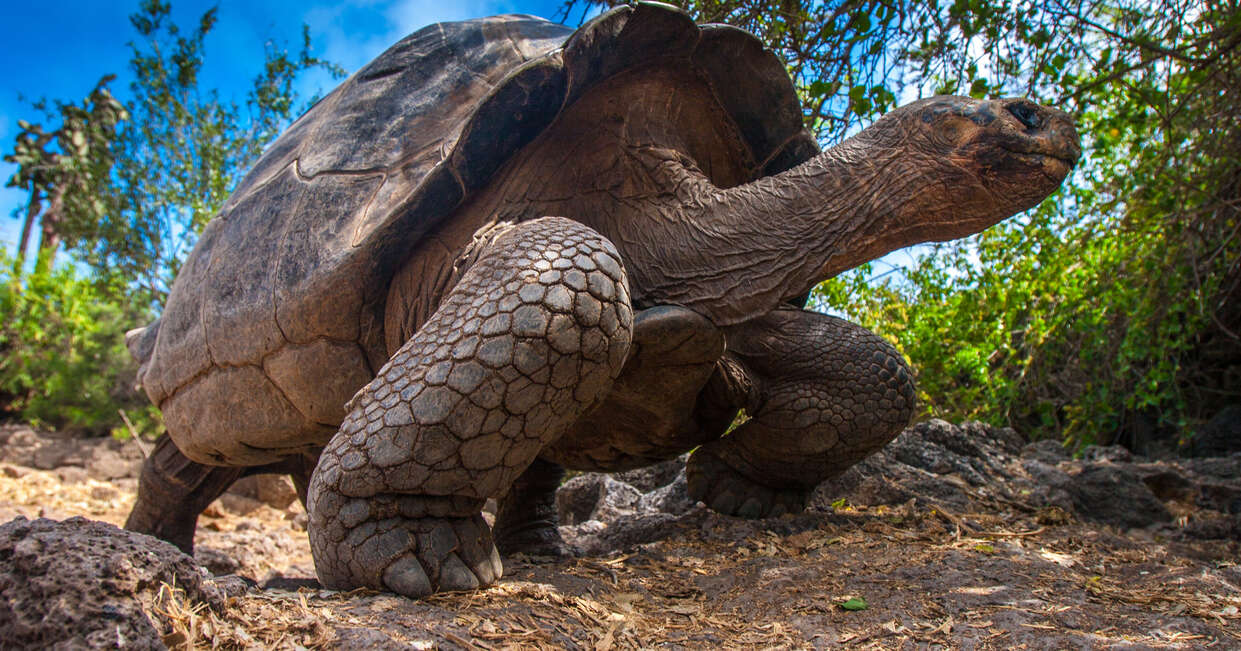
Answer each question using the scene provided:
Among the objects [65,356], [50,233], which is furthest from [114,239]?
[50,233]

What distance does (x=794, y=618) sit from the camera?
202cm

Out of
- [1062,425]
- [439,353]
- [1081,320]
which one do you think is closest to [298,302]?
[439,353]

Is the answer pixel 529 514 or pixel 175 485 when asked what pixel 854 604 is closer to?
pixel 529 514

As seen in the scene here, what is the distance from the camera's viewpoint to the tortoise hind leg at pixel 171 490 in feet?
13.4

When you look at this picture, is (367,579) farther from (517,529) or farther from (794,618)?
(517,529)

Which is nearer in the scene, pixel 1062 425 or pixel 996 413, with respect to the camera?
pixel 996 413

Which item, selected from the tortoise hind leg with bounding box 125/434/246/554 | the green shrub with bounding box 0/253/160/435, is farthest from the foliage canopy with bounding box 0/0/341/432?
the tortoise hind leg with bounding box 125/434/246/554

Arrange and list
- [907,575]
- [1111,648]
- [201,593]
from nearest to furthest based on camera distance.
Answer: [201,593], [1111,648], [907,575]

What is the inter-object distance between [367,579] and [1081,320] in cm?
528

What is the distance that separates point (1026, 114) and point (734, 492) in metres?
1.71

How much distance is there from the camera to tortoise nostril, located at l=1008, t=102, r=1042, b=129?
2.35m

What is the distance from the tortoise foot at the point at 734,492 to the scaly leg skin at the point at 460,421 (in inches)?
53.0

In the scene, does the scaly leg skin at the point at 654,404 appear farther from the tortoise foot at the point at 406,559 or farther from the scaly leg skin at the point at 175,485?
the scaly leg skin at the point at 175,485

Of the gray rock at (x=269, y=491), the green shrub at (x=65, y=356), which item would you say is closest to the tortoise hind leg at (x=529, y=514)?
the gray rock at (x=269, y=491)
